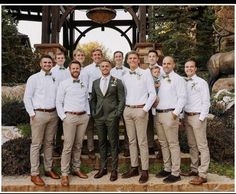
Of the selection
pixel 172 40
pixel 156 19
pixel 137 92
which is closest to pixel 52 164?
pixel 137 92

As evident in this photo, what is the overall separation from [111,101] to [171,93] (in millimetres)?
892

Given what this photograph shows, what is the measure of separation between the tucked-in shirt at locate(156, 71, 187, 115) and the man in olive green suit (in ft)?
1.88

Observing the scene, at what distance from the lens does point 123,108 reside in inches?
219

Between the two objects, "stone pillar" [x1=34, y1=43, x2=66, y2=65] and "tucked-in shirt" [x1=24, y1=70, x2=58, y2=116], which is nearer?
"tucked-in shirt" [x1=24, y1=70, x2=58, y2=116]

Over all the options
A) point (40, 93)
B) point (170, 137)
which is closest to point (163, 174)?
point (170, 137)

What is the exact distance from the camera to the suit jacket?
558 centimetres

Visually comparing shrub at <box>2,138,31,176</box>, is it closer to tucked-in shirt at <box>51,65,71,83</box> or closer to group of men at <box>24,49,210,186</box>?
group of men at <box>24,49,210,186</box>

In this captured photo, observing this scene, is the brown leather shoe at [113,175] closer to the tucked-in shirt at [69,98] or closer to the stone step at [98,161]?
the stone step at [98,161]

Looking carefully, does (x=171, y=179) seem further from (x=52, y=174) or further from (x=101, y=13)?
(x=101, y=13)

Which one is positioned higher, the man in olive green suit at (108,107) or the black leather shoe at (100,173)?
the man in olive green suit at (108,107)

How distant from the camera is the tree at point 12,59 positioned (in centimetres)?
1164

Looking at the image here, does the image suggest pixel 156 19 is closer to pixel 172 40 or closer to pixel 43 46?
pixel 172 40

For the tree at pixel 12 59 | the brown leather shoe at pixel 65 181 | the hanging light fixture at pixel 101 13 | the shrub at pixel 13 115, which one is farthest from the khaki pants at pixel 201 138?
the tree at pixel 12 59

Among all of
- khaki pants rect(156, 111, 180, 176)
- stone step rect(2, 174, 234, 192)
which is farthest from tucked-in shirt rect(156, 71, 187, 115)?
stone step rect(2, 174, 234, 192)
